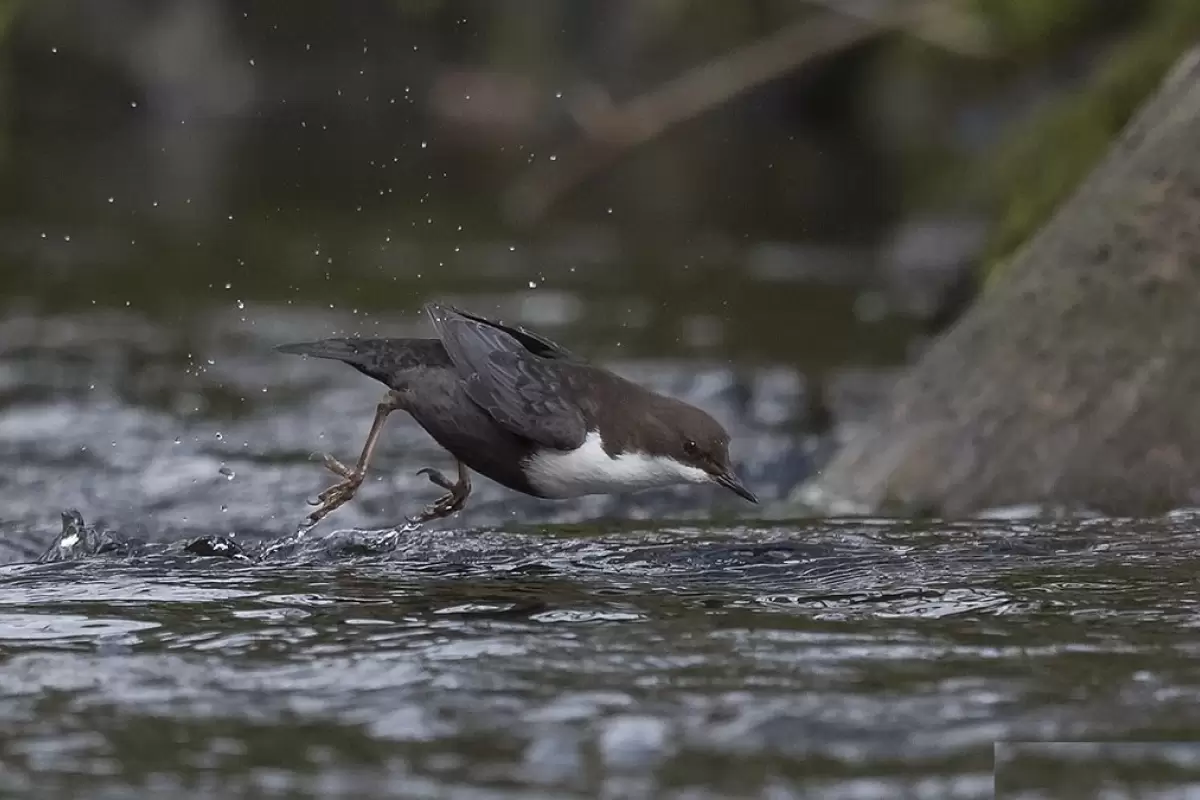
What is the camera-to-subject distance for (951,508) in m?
6.18

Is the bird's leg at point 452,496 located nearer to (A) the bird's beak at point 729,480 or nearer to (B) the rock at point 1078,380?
(A) the bird's beak at point 729,480

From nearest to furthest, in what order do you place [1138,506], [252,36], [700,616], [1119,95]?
[700,616] → [1138,506] → [1119,95] → [252,36]

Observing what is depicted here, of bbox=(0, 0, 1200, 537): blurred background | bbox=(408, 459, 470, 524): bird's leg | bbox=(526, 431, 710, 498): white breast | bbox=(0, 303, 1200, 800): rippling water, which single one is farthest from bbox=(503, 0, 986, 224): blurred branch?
bbox=(526, 431, 710, 498): white breast

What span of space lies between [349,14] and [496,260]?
23.0 m

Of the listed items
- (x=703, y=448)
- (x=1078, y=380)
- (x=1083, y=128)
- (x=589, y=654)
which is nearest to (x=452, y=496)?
(x=703, y=448)

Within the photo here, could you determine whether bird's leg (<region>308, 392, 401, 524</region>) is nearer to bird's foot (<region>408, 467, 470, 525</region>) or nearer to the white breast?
bird's foot (<region>408, 467, 470, 525</region>)

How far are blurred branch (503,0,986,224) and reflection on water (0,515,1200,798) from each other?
7335 mm

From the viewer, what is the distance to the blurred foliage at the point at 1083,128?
31.5 ft

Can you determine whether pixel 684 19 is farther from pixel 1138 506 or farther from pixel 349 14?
pixel 1138 506

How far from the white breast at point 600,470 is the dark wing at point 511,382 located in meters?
0.05

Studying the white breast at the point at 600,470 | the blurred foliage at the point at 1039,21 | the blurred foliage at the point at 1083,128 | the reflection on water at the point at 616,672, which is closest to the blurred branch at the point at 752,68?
the blurred foliage at the point at 1039,21

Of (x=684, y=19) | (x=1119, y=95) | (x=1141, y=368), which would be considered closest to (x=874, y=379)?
(x=1119, y=95)

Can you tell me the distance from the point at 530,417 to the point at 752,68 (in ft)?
25.5

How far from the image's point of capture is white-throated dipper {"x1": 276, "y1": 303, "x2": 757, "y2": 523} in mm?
5434
